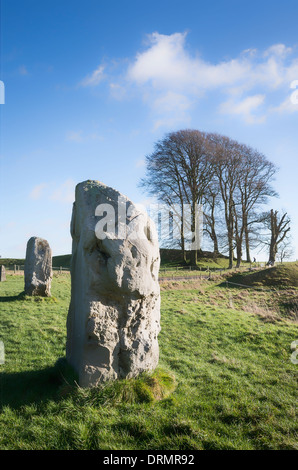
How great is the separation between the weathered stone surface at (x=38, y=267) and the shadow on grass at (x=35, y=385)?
25.6 feet

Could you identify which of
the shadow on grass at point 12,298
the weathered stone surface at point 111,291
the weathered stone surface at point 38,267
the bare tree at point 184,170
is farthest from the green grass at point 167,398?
the bare tree at point 184,170

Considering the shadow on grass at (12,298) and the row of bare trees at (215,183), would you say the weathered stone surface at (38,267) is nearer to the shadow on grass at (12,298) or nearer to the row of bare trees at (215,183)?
the shadow on grass at (12,298)

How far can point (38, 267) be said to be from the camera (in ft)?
43.5

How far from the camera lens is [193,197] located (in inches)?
1181

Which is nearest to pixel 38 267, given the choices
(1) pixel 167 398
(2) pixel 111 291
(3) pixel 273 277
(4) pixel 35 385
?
(4) pixel 35 385

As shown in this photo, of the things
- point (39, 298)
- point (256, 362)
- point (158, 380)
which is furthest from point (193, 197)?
point (158, 380)

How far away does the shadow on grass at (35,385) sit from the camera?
15.1 feet

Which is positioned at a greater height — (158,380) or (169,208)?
(169,208)

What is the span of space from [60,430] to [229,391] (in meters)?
2.72

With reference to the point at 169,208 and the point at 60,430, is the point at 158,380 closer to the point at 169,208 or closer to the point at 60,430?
the point at 60,430

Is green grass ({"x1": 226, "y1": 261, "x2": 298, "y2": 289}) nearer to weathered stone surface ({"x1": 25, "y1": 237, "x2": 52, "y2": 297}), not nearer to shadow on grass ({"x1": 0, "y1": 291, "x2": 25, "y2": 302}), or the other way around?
weathered stone surface ({"x1": 25, "y1": 237, "x2": 52, "y2": 297})

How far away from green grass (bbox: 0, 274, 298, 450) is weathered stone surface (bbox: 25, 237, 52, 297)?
427cm

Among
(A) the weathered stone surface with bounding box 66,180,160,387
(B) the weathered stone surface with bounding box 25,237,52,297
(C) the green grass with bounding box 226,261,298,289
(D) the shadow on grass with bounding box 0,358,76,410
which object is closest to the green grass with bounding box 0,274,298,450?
(D) the shadow on grass with bounding box 0,358,76,410

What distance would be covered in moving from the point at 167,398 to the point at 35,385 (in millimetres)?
2160
